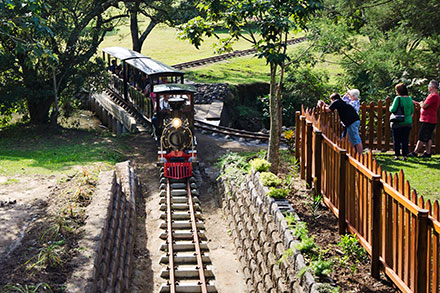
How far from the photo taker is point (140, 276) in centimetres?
1169

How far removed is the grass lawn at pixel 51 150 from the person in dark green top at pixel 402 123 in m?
8.91

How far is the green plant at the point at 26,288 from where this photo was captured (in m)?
7.70

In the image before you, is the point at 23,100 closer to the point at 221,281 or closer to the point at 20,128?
the point at 20,128

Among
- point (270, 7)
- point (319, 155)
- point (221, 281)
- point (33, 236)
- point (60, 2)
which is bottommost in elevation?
point (221, 281)

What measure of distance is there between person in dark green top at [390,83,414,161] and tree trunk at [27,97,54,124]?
1598cm

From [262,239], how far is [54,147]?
39.8ft

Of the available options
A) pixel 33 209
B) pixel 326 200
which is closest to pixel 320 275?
pixel 326 200

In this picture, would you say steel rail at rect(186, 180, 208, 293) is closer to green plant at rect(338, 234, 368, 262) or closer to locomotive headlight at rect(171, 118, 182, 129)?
locomotive headlight at rect(171, 118, 182, 129)

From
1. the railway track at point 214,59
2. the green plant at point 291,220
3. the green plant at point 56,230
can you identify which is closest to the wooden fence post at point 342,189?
the green plant at point 291,220

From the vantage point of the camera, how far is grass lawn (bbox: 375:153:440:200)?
11.1m

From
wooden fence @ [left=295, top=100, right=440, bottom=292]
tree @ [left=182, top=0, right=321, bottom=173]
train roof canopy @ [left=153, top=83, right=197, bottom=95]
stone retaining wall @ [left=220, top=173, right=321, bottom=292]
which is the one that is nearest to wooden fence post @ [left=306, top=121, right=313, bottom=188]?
wooden fence @ [left=295, top=100, right=440, bottom=292]

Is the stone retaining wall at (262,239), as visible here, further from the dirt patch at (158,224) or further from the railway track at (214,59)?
the railway track at (214,59)

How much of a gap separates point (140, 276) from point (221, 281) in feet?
5.63

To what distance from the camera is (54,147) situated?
2059cm
